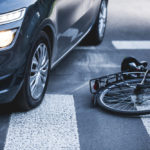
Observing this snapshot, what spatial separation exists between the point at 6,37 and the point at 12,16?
197 millimetres

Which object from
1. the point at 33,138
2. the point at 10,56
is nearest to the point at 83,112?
the point at 33,138

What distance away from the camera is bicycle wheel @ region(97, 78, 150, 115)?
462 cm

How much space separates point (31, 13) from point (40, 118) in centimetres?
112

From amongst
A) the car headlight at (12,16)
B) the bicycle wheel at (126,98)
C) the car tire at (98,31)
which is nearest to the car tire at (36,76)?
the car headlight at (12,16)

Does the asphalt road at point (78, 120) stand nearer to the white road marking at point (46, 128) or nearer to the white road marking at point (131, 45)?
the white road marking at point (46, 128)

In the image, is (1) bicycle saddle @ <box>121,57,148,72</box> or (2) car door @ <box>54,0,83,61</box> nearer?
(2) car door @ <box>54,0,83,61</box>

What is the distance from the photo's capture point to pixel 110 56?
6.85 metres

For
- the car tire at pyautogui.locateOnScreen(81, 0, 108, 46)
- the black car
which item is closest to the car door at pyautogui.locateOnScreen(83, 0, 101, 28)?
the black car

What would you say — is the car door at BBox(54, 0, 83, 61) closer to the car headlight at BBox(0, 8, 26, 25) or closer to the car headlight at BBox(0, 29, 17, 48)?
the car headlight at BBox(0, 8, 26, 25)

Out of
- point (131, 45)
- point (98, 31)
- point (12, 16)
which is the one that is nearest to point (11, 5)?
point (12, 16)

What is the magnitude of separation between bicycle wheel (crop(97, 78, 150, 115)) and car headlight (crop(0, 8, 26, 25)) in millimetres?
1428

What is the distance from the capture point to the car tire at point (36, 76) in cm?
424

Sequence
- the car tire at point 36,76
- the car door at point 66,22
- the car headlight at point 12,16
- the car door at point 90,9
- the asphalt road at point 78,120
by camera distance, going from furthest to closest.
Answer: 1. the car door at point 90,9
2. the car door at point 66,22
3. the car tire at point 36,76
4. the asphalt road at point 78,120
5. the car headlight at point 12,16

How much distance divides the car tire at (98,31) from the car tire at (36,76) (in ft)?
8.54
